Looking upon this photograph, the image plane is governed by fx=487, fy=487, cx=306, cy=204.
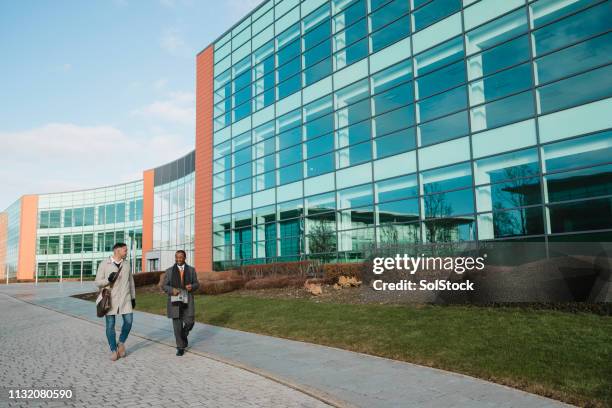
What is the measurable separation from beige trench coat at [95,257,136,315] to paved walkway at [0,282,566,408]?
95cm

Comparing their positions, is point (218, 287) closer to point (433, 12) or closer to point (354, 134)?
point (354, 134)

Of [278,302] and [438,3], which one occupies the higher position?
[438,3]

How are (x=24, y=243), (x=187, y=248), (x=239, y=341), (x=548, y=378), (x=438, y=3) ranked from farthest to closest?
(x=24, y=243)
(x=187, y=248)
(x=438, y=3)
(x=239, y=341)
(x=548, y=378)

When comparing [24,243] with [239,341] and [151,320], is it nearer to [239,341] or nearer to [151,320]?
[151,320]

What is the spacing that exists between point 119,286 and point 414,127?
16.7 m

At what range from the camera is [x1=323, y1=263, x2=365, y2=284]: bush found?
18.6m

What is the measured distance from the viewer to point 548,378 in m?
6.35

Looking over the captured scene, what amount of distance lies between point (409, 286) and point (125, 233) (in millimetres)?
64154

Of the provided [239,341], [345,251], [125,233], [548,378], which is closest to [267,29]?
[345,251]

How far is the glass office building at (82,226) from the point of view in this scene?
7219 centimetres

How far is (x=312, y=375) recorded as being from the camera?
7254 millimetres

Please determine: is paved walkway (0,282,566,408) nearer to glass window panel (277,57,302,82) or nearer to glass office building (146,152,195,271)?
glass window panel (277,57,302,82)

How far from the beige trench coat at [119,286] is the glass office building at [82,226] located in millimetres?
63517

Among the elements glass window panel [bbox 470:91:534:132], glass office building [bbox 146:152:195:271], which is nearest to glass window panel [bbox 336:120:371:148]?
glass window panel [bbox 470:91:534:132]
